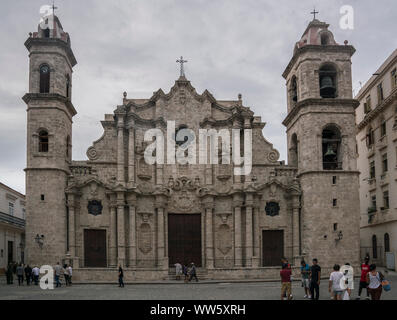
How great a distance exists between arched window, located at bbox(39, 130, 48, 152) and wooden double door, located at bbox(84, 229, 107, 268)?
624cm

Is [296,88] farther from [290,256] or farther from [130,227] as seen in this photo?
[130,227]

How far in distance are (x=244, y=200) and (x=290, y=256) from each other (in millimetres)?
5068

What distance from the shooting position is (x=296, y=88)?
38.6m

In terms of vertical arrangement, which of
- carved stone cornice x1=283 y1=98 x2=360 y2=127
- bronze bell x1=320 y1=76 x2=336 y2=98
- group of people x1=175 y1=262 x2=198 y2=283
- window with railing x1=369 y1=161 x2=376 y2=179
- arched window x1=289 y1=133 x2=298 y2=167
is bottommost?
group of people x1=175 y1=262 x2=198 y2=283

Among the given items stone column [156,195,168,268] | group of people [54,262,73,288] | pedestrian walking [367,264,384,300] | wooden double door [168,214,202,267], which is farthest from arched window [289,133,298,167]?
pedestrian walking [367,264,384,300]

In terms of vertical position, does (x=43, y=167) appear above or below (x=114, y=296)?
above

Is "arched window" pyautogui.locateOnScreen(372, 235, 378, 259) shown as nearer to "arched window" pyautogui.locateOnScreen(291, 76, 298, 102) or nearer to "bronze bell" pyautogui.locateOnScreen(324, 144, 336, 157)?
"bronze bell" pyautogui.locateOnScreen(324, 144, 336, 157)

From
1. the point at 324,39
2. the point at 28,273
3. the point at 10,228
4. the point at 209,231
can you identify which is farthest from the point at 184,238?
the point at 324,39

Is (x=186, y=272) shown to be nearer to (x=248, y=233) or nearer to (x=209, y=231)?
(x=209, y=231)

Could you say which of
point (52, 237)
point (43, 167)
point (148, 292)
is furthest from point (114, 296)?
point (43, 167)

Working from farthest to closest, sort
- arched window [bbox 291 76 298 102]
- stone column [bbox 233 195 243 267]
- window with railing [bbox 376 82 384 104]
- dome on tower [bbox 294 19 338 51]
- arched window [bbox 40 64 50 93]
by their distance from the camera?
1. window with railing [bbox 376 82 384 104]
2. arched window [bbox 291 76 298 102]
3. dome on tower [bbox 294 19 338 51]
4. stone column [bbox 233 195 243 267]
5. arched window [bbox 40 64 50 93]

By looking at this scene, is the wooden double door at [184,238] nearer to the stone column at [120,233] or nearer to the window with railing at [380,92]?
the stone column at [120,233]

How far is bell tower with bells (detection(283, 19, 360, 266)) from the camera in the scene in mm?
34094

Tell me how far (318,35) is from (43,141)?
20.4m
